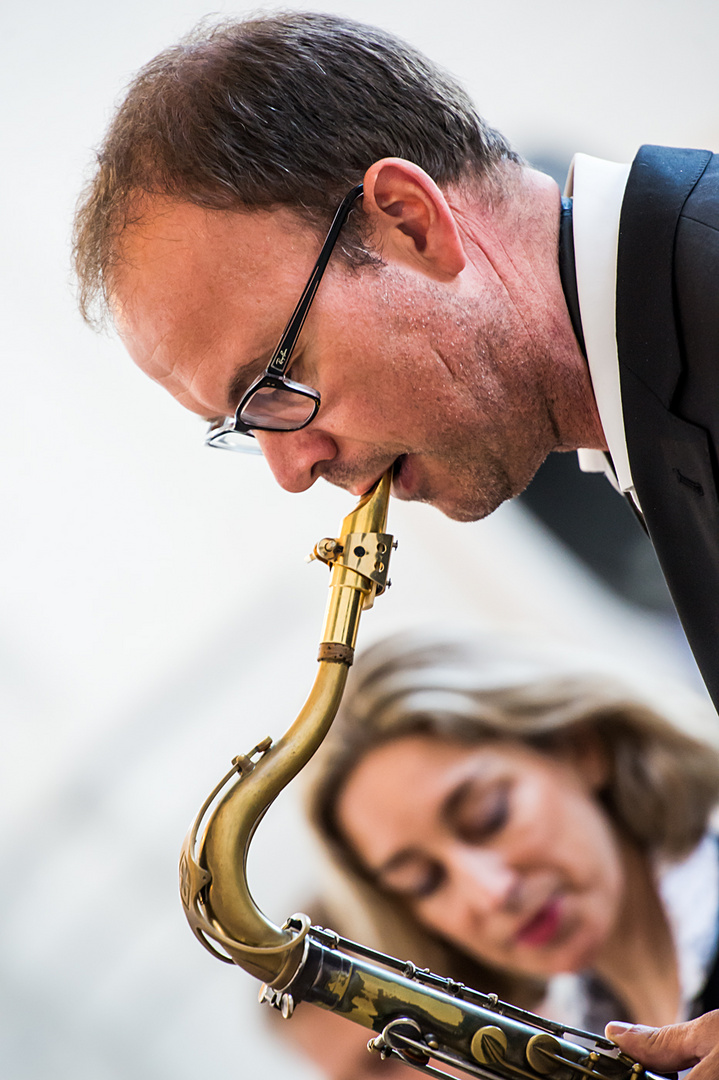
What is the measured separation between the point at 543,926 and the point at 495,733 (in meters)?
0.58

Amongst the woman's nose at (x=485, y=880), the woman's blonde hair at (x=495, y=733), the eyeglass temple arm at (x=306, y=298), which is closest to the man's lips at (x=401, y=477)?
the eyeglass temple arm at (x=306, y=298)

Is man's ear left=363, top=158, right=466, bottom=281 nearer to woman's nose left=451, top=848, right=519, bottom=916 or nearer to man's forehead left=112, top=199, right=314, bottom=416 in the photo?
man's forehead left=112, top=199, right=314, bottom=416

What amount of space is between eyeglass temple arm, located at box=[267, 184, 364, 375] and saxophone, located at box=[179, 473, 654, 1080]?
0.32 metres

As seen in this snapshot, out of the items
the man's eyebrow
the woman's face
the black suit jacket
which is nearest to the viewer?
the black suit jacket

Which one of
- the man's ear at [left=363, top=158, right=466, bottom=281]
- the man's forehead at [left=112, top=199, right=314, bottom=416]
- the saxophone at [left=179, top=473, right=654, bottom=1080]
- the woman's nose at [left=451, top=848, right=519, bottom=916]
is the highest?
the man's ear at [left=363, top=158, right=466, bottom=281]

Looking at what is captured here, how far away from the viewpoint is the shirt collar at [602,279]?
1.36 meters

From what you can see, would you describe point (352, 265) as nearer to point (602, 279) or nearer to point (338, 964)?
point (602, 279)

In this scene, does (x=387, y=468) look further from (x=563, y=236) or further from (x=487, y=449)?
(x=563, y=236)

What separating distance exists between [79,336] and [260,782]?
6.45 ft

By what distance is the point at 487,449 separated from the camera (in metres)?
1.54

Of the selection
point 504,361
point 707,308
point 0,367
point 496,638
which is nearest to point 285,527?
point 496,638

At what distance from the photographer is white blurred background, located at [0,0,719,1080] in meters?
2.86

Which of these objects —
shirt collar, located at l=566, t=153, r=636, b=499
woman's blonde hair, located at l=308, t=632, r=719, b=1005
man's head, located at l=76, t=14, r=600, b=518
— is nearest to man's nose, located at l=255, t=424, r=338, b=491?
man's head, located at l=76, t=14, r=600, b=518

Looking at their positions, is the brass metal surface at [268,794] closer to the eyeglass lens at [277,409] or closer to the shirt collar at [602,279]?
the eyeglass lens at [277,409]
